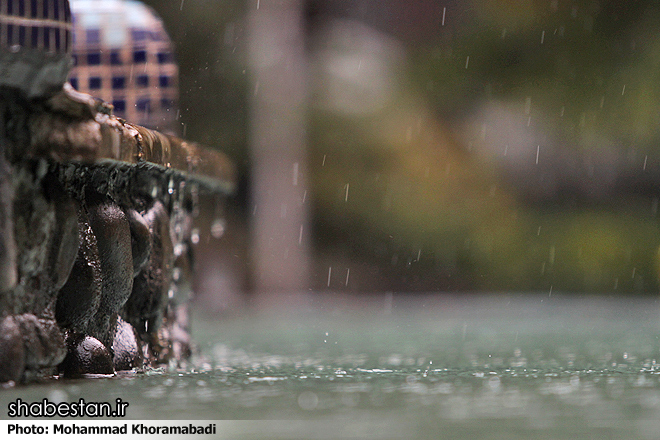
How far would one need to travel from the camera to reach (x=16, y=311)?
131cm

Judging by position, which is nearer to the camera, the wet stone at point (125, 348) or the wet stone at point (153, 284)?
the wet stone at point (125, 348)

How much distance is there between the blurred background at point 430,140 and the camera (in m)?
7.35

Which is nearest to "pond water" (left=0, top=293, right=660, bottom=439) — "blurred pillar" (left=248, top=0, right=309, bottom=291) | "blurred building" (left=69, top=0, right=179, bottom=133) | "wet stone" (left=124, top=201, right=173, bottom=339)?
"wet stone" (left=124, top=201, right=173, bottom=339)

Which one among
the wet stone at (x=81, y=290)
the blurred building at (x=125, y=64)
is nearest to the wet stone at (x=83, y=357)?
the wet stone at (x=81, y=290)

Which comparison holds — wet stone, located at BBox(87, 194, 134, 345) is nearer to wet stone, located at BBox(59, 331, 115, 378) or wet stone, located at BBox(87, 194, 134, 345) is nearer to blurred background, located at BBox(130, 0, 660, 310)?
wet stone, located at BBox(59, 331, 115, 378)

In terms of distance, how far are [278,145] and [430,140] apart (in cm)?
150

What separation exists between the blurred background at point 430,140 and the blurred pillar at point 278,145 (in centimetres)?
1

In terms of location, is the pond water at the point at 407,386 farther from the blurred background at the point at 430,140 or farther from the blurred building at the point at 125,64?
the blurred background at the point at 430,140

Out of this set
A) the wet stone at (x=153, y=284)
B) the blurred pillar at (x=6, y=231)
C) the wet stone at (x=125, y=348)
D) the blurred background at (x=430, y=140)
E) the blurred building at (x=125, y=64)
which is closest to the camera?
the blurred pillar at (x=6, y=231)

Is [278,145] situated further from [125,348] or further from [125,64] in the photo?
[125,348]

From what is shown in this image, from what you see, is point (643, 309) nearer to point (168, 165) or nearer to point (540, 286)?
point (540, 286)

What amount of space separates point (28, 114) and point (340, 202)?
21.3 feet

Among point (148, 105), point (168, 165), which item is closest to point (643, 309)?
point (148, 105)

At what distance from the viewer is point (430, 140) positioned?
795 centimetres
